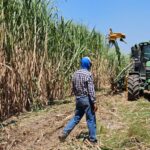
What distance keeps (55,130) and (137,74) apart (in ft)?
14.7

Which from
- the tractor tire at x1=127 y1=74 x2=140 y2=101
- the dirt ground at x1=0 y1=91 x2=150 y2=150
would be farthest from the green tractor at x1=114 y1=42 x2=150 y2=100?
the dirt ground at x1=0 y1=91 x2=150 y2=150

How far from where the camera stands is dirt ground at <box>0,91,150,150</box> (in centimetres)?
769

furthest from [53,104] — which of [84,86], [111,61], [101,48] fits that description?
[111,61]

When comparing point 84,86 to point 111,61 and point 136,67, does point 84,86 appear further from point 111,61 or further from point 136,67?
point 111,61

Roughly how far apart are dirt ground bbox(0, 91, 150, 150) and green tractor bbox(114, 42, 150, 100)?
2.71 feet

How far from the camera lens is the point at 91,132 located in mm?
7453

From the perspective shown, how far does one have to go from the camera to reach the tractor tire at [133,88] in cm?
1159

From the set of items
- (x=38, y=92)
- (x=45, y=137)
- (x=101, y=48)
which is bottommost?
(x=45, y=137)

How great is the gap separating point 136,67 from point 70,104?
109 inches

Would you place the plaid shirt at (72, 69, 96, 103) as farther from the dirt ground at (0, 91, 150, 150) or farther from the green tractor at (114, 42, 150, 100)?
the green tractor at (114, 42, 150, 100)

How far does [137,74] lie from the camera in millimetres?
12398

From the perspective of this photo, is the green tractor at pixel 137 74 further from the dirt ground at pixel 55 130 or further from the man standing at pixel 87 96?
the man standing at pixel 87 96

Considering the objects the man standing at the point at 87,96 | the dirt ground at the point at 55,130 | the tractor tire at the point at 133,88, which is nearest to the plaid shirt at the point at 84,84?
the man standing at the point at 87,96

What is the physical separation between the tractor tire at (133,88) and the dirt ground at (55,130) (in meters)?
0.74
